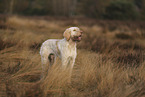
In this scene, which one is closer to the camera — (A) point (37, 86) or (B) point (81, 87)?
(A) point (37, 86)

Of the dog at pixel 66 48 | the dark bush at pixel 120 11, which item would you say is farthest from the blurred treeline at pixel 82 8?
the dog at pixel 66 48

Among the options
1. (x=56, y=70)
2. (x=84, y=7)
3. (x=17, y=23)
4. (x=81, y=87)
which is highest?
(x=84, y=7)

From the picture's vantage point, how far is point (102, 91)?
273 cm

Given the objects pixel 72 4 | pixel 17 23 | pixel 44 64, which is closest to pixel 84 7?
pixel 72 4

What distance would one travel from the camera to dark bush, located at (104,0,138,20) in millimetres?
24416

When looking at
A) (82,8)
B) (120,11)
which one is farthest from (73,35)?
(82,8)

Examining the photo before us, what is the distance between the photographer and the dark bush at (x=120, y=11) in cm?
2442

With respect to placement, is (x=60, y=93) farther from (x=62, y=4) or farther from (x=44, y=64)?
(x=62, y=4)

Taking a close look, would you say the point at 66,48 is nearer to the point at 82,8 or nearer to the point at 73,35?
the point at 73,35

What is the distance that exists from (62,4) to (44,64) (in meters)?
25.5

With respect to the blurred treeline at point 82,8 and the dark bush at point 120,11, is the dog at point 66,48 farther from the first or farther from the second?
the dark bush at point 120,11

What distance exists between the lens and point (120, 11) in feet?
83.6

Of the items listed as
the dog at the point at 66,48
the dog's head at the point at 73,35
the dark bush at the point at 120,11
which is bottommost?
the dog at the point at 66,48

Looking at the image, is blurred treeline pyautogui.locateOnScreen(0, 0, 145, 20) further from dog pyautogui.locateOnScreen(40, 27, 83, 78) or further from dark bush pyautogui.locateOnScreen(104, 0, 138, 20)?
dog pyautogui.locateOnScreen(40, 27, 83, 78)
